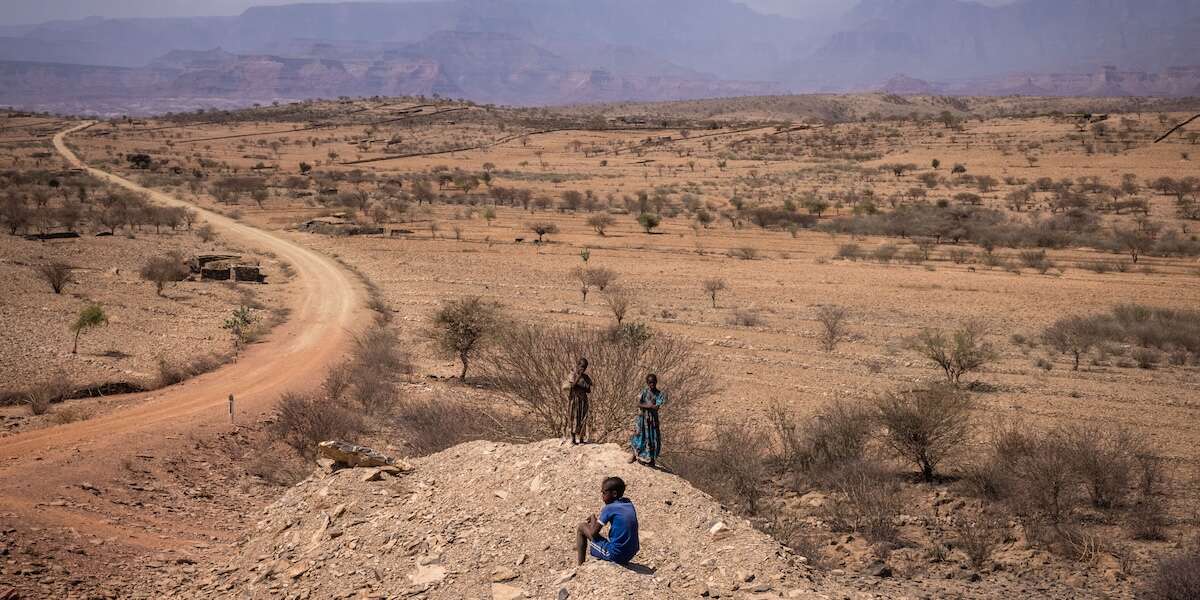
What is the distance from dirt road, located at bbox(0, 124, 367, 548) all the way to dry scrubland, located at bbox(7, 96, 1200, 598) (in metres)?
1.67

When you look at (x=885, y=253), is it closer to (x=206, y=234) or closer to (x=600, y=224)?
(x=600, y=224)

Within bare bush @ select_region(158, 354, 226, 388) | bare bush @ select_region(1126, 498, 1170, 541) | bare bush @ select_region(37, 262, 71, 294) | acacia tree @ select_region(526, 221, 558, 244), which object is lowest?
bare bush @ select_region(1126, 498, 1170, 541)

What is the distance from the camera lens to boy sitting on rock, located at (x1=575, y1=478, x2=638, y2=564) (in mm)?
7277

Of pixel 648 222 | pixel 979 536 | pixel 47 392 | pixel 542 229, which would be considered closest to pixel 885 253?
pixel 648 222

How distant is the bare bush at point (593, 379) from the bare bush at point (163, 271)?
1789cm

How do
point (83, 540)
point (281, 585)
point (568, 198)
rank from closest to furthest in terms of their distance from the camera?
point (281, 585) < point (83, 540) < point (568, 198)

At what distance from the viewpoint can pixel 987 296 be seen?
93.9 ft

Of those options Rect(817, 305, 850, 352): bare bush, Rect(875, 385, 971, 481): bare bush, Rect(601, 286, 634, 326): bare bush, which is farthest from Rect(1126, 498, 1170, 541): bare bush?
Rect(601, 286, 634, 326): bare bush

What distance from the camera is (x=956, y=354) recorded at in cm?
1969

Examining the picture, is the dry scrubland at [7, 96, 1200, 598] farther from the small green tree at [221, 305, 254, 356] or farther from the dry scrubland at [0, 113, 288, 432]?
the dry scrubland at [0, 113, 288, 432]

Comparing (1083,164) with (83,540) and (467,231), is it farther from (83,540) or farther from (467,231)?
(83,540)

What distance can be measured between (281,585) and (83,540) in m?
3.24

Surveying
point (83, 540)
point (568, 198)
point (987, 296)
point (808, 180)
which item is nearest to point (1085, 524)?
point (83, 540)

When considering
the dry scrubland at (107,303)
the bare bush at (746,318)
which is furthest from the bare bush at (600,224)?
the bare bush at (746,318)
